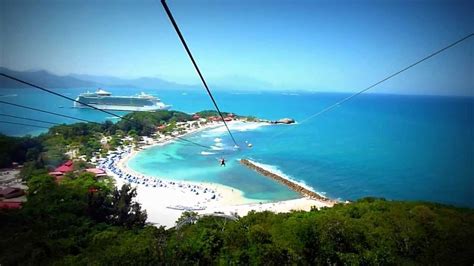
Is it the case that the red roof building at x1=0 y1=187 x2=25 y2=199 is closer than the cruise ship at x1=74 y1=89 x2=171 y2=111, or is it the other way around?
the red roof building at x1=0 y1=187 x2=25 y2=199

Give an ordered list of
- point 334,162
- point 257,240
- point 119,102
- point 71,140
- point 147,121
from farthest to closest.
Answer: point 119,102
point 147,121
point 334,162
point 71,140
point 257,240

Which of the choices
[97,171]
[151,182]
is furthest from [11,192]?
[151,182]

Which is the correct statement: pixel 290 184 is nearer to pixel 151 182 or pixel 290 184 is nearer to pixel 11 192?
pixel 151 182

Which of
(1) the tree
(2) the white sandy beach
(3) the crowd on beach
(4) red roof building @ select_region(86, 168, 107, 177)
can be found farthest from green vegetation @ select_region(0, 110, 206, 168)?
(2) the white sandy beach

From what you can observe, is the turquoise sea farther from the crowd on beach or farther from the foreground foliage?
the foreground foliage

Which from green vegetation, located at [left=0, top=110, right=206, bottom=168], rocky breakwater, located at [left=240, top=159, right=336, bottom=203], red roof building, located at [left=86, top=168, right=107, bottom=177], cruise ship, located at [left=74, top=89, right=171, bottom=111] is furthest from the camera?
cruise ship, located at [left=74, top=89, right=171, bottom=111]

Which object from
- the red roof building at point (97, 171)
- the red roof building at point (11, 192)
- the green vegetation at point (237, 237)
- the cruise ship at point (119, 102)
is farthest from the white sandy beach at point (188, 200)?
the cruise ship at point (119, 102)

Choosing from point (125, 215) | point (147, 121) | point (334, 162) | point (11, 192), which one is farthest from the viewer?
point (147, 121)

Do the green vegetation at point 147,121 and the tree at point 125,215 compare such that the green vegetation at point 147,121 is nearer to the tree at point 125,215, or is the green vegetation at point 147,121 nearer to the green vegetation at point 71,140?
the green vegetation at point 71,140
